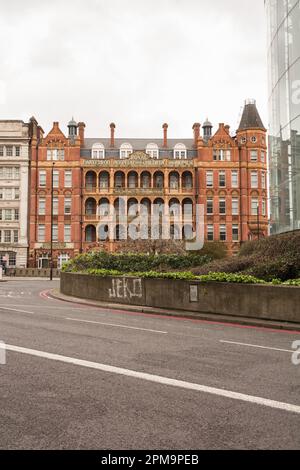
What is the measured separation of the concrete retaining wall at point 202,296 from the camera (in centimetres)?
1308

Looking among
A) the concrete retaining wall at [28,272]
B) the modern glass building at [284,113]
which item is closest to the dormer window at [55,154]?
the concrete retaining wall at [28,272]

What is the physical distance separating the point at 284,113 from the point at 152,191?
125 feet

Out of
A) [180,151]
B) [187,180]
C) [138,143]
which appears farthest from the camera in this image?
[138,143]

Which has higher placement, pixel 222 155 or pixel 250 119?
pixel 250 119

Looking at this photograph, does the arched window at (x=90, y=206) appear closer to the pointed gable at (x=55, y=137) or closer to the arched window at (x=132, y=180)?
the arched window at (x=132, y=180)

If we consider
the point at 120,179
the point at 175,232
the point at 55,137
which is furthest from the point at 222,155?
the point at 55,137

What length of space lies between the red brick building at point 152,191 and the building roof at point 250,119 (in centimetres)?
15

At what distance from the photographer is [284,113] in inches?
902

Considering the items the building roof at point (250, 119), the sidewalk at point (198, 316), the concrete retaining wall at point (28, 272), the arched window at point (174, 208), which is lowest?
the sidewalk at point (198, 316)

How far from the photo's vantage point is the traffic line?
5.51m

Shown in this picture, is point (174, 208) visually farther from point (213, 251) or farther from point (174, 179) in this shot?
point (213, 251)

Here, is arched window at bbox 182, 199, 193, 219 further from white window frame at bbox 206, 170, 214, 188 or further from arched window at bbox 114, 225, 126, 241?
arched window at bbox 114, 225, 126, 241

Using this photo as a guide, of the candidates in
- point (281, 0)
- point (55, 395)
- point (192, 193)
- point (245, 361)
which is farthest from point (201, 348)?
→ point (192, 193)

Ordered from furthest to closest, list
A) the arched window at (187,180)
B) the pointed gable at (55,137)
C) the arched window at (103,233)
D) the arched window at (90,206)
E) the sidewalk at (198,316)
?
the arched window at (90,206) → the arched window at (187,180) → the pointed gable at (55,137) → the arched window at (103,233) → the sidewalk at (198,316)
